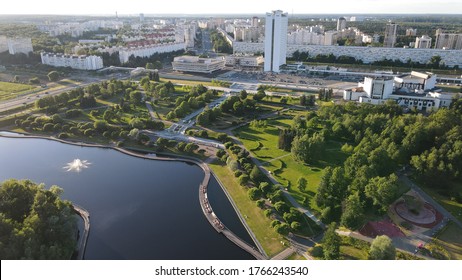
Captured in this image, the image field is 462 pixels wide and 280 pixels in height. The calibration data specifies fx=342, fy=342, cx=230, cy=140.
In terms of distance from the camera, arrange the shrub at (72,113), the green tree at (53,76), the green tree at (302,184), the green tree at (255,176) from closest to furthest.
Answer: the green tree at (302,184), the green tree at (255,176), the shrub at (72,113), the green tree at (53,76)

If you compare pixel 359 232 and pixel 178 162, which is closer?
pixel 359 232

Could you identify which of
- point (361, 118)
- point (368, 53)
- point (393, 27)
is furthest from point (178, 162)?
point (393, 27)

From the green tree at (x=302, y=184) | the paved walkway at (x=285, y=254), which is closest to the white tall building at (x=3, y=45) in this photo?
the green tree at (x=302, y=184)

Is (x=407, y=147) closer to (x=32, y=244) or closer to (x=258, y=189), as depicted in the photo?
(x=258, y=189)

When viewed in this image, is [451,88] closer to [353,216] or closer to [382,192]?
[382,192]

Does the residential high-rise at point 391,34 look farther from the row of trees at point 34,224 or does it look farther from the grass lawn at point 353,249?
the row of trees at point 34,224

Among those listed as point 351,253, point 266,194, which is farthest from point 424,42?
point 351,253

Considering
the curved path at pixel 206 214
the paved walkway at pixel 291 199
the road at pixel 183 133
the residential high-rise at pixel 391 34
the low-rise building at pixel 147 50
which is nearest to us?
the curved path at pixel 206 214
